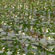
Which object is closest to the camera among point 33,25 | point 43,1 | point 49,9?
point 33,25

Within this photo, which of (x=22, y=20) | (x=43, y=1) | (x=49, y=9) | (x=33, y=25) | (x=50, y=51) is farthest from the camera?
(x=43, y=1)

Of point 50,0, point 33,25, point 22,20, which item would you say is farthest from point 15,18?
point 50,0

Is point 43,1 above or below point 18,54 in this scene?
above

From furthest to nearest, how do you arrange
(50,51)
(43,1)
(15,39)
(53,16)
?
(43,1), (53,16), (15,39), (50,51)

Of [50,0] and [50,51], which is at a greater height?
[50,0]

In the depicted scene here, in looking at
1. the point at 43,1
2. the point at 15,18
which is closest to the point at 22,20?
the point at 15,18

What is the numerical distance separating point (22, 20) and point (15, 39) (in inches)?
33.5

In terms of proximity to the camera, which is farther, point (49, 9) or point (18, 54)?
point (49, 9)

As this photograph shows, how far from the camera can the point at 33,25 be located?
3.04m

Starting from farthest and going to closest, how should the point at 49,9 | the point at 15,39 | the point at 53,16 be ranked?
the point at 49,9 < the point at 53,16 < the point at 15,39

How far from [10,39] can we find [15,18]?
936 millimetres

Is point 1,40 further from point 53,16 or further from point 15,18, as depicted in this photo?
point 53,16

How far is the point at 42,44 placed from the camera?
2359mm

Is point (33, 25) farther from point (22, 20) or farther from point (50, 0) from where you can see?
point (50, 0)
